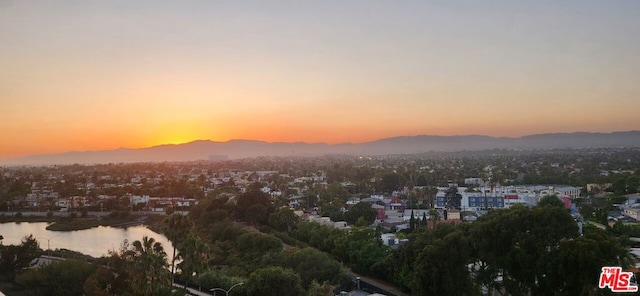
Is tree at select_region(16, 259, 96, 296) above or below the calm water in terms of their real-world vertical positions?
above

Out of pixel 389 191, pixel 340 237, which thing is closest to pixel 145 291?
pixel 340 237

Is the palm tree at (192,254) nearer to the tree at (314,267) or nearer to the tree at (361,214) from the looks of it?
the tree at (314,267)

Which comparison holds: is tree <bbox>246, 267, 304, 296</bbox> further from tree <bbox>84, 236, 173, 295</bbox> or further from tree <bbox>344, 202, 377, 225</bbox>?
tree <bbox>344, 202, 377, 225</bbox>

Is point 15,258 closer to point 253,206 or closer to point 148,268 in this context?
point 148,268

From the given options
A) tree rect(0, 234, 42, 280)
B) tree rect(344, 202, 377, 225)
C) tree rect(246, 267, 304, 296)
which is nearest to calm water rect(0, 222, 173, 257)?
tree rect(0, 234, 42, 280)

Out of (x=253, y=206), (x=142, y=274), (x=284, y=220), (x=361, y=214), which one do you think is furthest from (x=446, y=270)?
(x=253, y=206)

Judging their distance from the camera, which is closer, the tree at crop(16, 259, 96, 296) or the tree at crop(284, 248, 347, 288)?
the tree at crop(16, 259, 96, 296)
